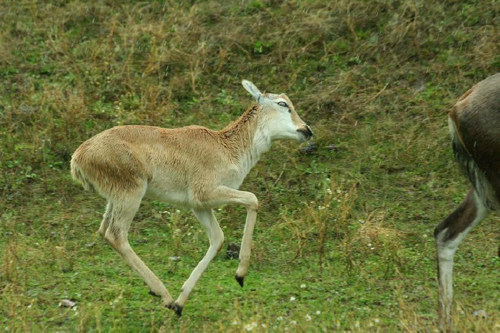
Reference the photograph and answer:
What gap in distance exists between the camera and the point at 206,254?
281 inches

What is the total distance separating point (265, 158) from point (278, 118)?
7.08 feet

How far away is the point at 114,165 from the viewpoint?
6.71 metres

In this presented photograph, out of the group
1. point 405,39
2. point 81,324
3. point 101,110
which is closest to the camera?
point 81,324

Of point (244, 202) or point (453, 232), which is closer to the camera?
point (453, 232)

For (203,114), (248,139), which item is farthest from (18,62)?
(248,139)

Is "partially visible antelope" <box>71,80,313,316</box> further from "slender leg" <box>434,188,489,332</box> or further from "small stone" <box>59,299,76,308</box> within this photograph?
"slender leg" <box>434,188,489,332</box>

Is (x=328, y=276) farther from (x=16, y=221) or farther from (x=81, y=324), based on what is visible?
(x=16, y=221)

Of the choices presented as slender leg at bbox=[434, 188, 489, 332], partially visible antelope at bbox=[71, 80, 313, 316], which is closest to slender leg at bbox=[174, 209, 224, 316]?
partially visible antelope at bbox=[71, 80, 313, 316]

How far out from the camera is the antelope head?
25.1ft

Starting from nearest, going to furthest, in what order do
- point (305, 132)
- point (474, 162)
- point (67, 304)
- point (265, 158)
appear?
point (474, 162) < point (67, 304) < point (305, 132) < point (265, 158)

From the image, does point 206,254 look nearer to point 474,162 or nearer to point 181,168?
point 181,168

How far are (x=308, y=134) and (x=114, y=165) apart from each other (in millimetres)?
1872

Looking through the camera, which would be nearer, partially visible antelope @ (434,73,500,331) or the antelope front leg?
partially visible antelope @ (434,73,500,331)

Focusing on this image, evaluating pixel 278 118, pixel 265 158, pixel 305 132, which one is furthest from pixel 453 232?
pixel 265 158
